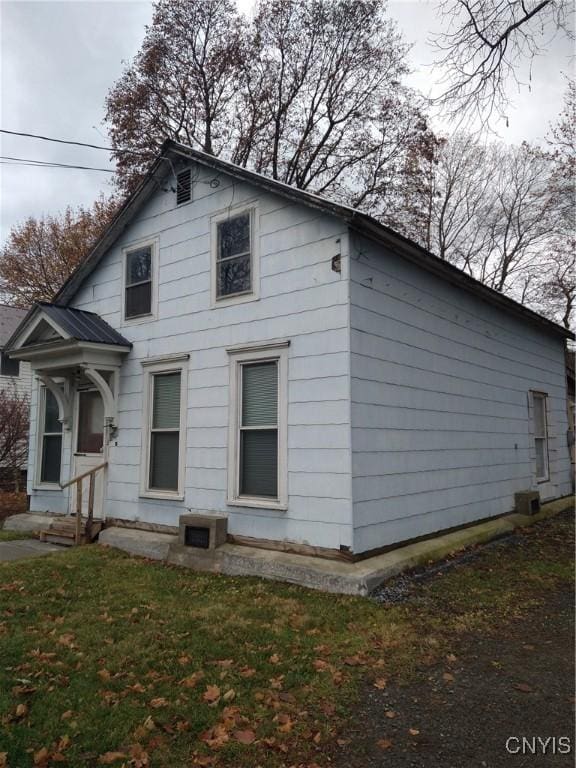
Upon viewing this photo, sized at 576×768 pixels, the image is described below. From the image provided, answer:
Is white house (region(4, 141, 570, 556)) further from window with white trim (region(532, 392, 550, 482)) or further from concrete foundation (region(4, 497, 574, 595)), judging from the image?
window with white trim (region(532, 392, 550, 482))

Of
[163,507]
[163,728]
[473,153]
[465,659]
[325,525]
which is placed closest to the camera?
[163,728]

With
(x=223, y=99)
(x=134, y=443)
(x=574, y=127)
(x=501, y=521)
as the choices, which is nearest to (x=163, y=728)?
(x=134, y=443)

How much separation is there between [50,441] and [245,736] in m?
8.73

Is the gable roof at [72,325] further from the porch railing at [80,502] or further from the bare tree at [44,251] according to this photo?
the bare tree at [44,251]

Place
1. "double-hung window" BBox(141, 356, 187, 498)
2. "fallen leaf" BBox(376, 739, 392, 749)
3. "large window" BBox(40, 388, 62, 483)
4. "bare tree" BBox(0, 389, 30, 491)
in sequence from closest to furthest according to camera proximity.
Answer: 1. "fallen leaf" BBox(376, 739, 392, 749)
2. "double-hung window" BBox(141, 356, 187, 498)
3. "large window" BBox(40, 388, 62, 483)
4. "bare tree" BBox(0, 389, 30, 491)

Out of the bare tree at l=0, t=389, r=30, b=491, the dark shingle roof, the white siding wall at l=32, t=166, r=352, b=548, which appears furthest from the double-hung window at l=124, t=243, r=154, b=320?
the bare tree at l=0, t=389, r=30, b=491

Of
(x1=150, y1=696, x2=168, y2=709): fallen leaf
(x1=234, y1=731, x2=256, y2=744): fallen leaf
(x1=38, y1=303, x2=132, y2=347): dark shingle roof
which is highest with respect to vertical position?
(x1=38, y1=303, x2=132, y2=347): dark shingle roof

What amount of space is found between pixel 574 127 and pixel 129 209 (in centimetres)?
1877

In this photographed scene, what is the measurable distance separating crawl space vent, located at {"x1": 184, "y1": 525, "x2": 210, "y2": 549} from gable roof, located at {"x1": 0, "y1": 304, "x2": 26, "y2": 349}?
17398 mm

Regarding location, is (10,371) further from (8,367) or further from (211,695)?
(211,695)

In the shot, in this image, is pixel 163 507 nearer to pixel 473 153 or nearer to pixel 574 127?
pixel 574 127

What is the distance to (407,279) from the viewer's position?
25.6ft

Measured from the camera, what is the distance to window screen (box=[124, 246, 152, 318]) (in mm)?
9430

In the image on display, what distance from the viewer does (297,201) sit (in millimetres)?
7074
